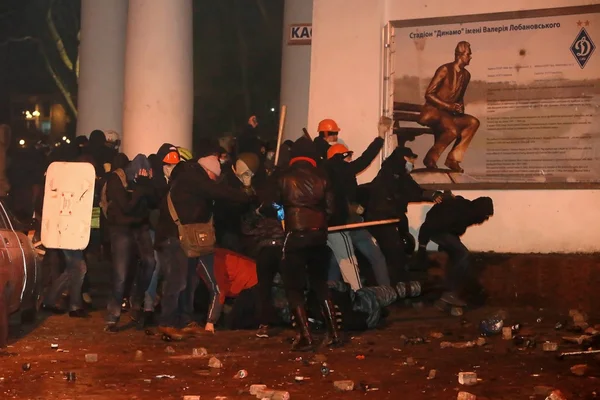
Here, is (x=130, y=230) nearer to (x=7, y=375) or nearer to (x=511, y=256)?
(x=7, y=375)

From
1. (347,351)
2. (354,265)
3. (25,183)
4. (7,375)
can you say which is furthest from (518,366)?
(25,183)

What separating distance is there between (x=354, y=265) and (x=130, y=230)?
98.6 inches

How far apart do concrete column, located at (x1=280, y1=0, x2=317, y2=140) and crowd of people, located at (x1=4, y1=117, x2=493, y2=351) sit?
6.08 metres

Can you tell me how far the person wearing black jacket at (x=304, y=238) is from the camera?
10.2m

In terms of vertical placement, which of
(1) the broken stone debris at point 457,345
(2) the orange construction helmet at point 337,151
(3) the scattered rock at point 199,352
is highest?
(2) the orange construction helmet at point 337,151

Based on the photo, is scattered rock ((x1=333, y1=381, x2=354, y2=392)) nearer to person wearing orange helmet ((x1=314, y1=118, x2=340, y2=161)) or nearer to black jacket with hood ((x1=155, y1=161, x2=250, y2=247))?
black jacket with hood ((x1=155, y1=161, x2=250, y2=247))

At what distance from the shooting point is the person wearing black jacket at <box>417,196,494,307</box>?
12680mm

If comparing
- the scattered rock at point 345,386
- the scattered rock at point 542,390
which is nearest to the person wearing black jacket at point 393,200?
the scattered rock at point 345,386

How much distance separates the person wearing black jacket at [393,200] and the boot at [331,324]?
2.44 meters

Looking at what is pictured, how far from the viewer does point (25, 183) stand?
15992 millimetres

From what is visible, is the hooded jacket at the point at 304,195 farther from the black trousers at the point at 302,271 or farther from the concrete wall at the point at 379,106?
the concrete wall at the point at 379,106

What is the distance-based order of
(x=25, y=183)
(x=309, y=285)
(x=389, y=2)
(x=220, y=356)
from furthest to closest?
1. (x=25, y=183)
2. (x=389, y=2)
3. (x=309, y=285)
4. (x=220, y=356)

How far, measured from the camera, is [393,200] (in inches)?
498

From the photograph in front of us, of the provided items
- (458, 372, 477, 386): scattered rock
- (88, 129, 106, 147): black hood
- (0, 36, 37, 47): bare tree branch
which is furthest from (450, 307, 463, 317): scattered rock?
(0, 36, 37, 47): bare tree branch
